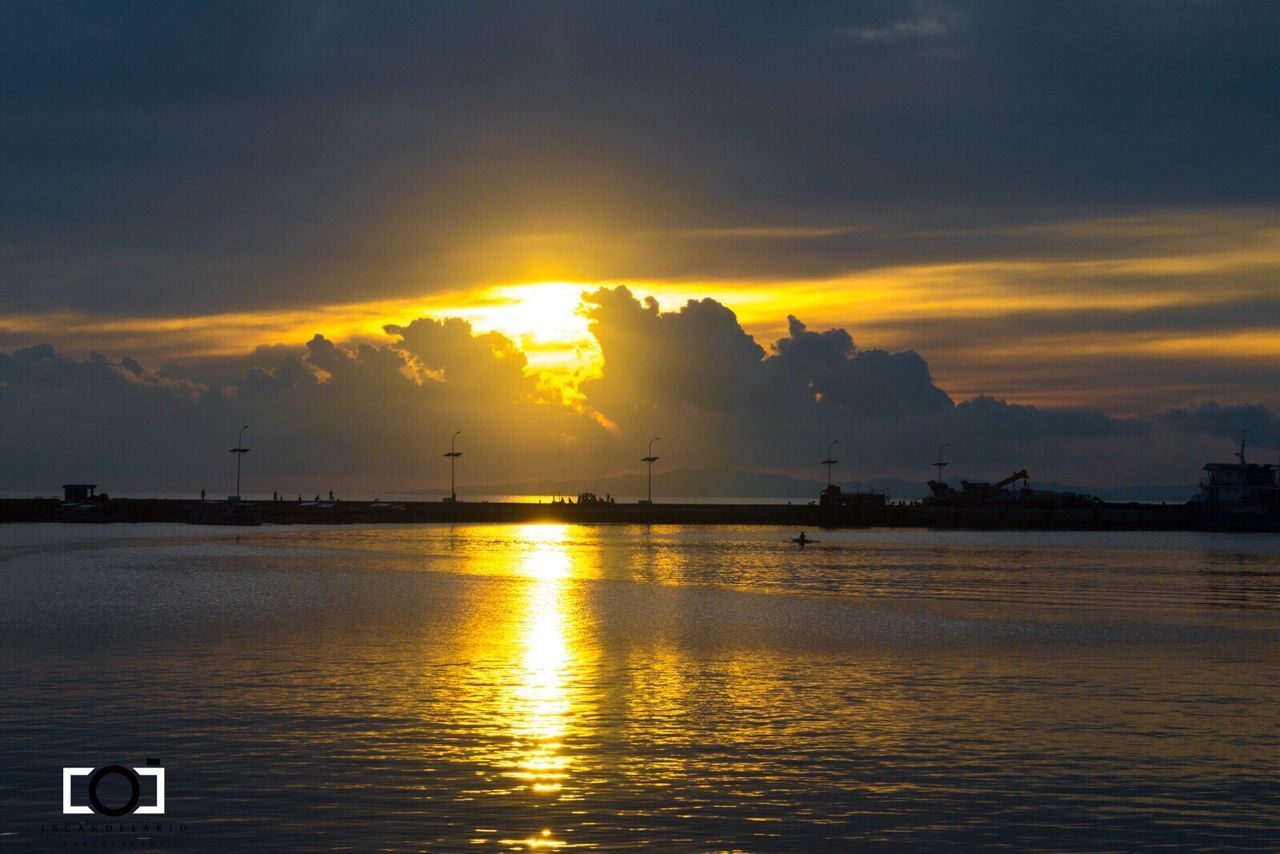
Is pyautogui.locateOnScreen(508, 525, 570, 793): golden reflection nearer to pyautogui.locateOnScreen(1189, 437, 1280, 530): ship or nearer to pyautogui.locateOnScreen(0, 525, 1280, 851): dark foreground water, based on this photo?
Result: pyautogui.locateOnScreen(0, 525, 1280, 851): dark foreground water

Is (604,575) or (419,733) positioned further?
(604,575)

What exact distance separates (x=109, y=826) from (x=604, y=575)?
6491 centimetres

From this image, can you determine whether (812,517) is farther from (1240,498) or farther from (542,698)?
(542,698)

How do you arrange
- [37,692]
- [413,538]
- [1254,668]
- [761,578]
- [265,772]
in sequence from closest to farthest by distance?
[265,772] < [37,692] < [1254,668] < [761,578] < [413,538]

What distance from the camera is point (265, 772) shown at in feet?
81.3

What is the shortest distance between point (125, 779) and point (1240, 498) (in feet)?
611

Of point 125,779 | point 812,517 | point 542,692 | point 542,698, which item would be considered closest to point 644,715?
point 542,698

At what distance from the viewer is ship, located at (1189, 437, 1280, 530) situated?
586 feet

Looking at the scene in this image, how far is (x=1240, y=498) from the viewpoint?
181000 millimetres

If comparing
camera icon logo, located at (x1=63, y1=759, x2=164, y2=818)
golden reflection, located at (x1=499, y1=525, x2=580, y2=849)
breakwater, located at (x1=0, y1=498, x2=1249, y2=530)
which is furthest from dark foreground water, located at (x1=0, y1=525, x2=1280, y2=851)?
breakwater, located at (x1=0, y1=498, x2=1249, y2=530)

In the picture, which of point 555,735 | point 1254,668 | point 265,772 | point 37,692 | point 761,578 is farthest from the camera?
point 761,578

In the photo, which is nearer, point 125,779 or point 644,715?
point 125,779

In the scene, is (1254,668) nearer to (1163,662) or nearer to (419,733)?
(1163,662)

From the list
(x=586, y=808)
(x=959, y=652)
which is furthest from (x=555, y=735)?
(x=959, y=652)
